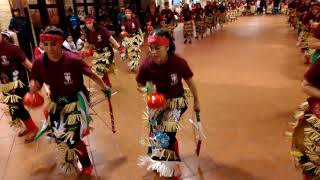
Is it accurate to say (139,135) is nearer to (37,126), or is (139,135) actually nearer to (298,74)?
(37,126)

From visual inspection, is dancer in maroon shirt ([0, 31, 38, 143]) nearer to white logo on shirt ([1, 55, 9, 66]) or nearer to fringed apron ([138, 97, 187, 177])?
white logo on shirt ([1, 55, 9, 66])

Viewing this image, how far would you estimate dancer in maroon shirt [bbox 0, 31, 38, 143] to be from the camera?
3412 mm

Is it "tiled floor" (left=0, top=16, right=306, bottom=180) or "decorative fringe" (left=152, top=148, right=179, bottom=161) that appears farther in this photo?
"tiled floor" (left=0, top=16, right=306, bottom=180)

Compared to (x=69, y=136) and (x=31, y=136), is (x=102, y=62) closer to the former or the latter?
(x=31, y=136)

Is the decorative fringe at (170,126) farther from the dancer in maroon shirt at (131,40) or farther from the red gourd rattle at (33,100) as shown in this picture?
the dancer in maroon shirt at (131,40)

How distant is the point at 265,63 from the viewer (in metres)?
7.22

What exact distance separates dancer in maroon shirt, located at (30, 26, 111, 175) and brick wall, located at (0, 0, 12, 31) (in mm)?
5737

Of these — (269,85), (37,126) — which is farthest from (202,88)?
(37,126)

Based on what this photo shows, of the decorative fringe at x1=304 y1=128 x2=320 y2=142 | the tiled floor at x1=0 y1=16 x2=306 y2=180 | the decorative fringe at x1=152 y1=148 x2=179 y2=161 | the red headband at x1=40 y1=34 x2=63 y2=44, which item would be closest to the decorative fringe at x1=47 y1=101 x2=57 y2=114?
the red headband at x1=40 y1=34 x2=63 y2=44

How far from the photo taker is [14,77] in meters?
3.54

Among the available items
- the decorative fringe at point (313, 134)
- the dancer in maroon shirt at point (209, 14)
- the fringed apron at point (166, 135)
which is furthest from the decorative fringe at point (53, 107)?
the dancer in maroon shirt at point (209, 14)

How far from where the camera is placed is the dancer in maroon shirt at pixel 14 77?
11.2 ft

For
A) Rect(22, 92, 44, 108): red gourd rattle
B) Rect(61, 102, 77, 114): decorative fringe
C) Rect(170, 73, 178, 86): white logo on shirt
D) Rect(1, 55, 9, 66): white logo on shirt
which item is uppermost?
Rect(1, 55, 9, 66): white logo on shirt

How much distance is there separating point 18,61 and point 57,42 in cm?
118
